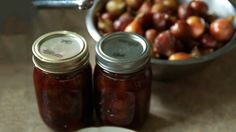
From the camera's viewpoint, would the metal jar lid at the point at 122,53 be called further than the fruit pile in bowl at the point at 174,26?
No

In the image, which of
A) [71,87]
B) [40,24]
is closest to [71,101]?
[71,87]

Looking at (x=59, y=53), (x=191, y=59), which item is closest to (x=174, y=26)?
(x=191, y=59)

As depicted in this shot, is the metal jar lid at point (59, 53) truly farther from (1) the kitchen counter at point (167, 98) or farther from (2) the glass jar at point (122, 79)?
(1) the kitchen counter at point (167, 98)

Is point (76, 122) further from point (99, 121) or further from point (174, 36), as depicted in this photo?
point (174, 36)

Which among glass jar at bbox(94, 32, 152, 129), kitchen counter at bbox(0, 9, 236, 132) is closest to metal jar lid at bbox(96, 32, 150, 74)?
glass jar at bbox(94, 32, 152, 129)

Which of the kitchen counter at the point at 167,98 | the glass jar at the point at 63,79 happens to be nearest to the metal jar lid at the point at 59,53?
the glass jar at the point at 63,79

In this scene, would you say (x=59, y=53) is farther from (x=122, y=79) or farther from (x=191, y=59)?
(x=191, y=59)
